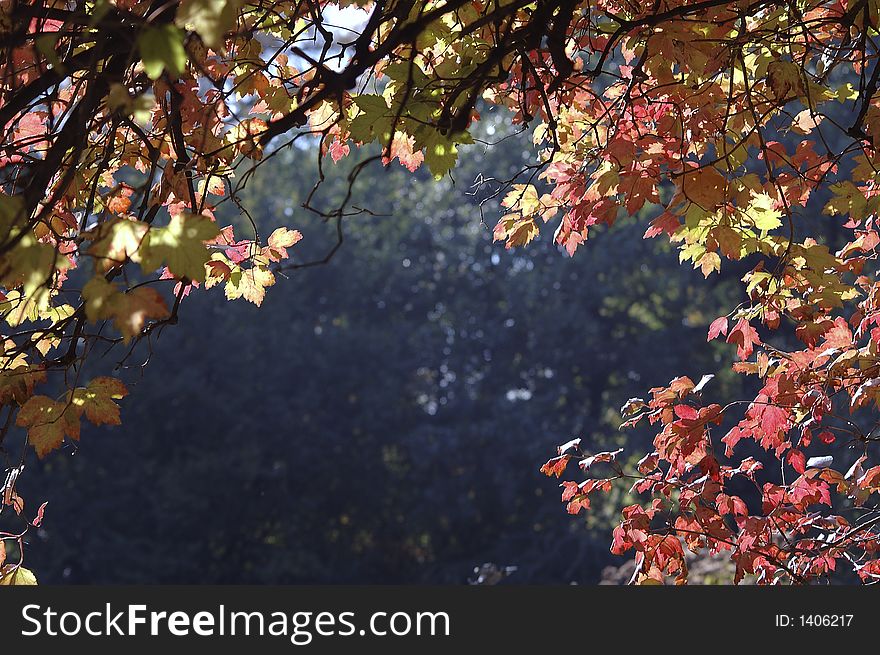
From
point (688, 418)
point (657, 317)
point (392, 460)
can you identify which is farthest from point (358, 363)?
point (688, 418)

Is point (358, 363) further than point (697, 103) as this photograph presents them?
Yes

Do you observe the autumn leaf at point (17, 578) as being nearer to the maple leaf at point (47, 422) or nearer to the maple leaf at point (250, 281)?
the maple leaf at point (47, 422)

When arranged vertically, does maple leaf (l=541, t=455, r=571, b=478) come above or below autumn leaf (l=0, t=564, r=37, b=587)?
above

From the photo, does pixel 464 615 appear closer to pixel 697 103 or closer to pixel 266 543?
pixel 697 103

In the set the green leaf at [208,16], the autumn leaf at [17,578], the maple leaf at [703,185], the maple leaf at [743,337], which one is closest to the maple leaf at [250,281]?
the autumn leaf at [17,578]

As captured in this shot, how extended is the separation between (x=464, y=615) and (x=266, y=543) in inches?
540

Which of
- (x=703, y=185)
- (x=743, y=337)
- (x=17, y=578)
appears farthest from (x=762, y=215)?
(x=17, y=578)

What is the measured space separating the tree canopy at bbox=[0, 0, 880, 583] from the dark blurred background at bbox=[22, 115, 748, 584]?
11.8 m

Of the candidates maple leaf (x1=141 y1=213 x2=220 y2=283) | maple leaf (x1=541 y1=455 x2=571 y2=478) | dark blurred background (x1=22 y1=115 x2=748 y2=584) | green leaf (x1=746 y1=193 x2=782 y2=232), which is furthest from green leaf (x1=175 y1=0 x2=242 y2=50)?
dark blurred background (x1=22 y1=115 x2=748 y2=584)

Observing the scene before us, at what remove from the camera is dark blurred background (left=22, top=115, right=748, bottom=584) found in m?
14.6

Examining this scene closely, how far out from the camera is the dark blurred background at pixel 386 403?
14562 mm

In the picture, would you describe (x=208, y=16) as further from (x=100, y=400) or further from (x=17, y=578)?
(x=17, y=578)

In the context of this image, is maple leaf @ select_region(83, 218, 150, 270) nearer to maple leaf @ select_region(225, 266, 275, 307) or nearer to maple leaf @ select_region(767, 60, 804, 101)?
maple leaf @ select_region(225, 266, 275, 307)

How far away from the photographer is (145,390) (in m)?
14.7
